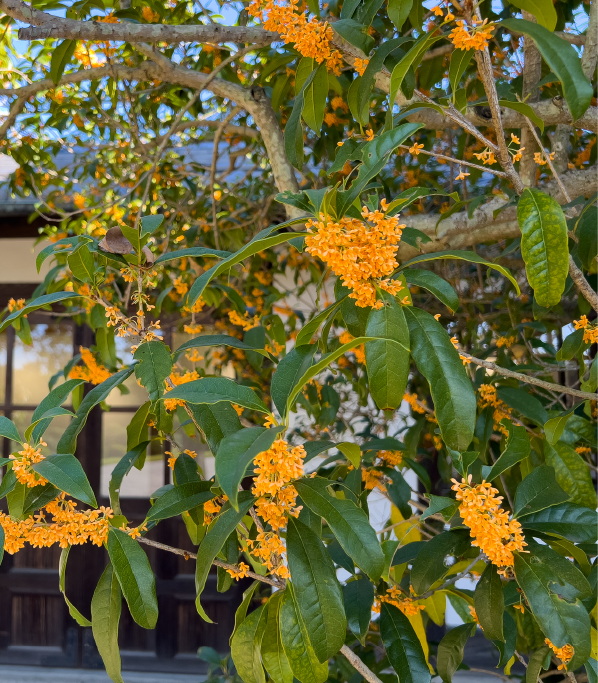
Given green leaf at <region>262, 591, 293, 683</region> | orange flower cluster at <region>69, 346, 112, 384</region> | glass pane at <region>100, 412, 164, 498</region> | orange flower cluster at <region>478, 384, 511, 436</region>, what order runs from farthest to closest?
glass pane at <region>100, 412, 164, 498</region> < orange flower cluster at <region>69, 346, 112, 384</region> < orange flower cluster at <region>478, 384, 511, 436</region> < green leaf at <region>262, 591, 293, 683</region>

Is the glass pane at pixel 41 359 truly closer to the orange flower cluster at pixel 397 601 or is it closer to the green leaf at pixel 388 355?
the orange flower cluster at pixel 397 601

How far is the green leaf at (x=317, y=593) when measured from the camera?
2.46ft

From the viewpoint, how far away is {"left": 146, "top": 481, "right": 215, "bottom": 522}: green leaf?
89 cm

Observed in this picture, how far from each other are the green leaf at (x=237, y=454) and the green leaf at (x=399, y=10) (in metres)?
0.77

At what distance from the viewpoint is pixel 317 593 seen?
0.77 metres

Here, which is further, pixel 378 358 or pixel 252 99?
pixel 252 99

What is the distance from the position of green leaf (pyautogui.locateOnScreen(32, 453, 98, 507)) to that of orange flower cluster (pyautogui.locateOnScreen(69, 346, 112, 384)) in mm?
954

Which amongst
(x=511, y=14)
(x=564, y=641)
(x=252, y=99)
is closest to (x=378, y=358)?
(x=564, y=641)

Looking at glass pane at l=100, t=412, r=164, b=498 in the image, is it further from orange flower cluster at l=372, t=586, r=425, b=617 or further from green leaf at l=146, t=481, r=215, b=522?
green leaf at l=146, t=481, r=215, b=522

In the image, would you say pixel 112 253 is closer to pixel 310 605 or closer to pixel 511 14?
pixel 310 605

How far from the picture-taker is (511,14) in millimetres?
1825

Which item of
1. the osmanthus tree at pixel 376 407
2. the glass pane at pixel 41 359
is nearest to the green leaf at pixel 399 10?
the osmanthus tree at pixel 376 407

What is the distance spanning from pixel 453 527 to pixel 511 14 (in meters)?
1.65

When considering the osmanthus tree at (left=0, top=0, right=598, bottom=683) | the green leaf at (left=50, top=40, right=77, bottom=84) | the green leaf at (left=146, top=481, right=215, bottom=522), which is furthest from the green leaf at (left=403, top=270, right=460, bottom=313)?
the green leaf at (left=50, top=40, right=77, bottom=84)
